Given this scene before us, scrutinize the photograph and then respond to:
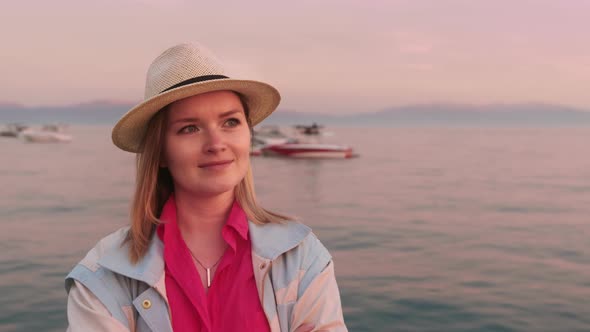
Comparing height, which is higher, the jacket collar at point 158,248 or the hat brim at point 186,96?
the hat brim at point 186,96

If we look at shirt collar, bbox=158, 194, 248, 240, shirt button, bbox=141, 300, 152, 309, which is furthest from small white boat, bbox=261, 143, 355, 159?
shirt button, bbox=141, 300, 152, 309

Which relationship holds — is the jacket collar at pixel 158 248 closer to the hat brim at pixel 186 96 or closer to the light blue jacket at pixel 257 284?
the light blue jacket at pixel 257 284

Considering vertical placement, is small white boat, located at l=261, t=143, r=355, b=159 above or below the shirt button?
below

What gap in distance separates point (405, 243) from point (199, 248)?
1536cm

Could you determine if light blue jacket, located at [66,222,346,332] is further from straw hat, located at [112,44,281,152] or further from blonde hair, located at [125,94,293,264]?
straw hat, located at [112,44,281,152]

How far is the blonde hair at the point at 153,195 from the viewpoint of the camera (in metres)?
2.65

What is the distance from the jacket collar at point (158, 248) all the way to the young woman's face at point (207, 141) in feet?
0.76

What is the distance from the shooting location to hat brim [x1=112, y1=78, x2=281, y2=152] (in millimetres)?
2471

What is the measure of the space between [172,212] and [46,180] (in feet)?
132

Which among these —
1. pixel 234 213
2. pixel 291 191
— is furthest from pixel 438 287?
pixel 291 191

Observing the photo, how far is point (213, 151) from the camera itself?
2537 millimetres

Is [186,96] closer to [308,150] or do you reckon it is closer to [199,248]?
[199,248]

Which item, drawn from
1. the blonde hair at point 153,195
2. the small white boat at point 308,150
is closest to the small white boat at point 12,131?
the small white boat at point 308,150

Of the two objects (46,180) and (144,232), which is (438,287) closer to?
(144,232)
